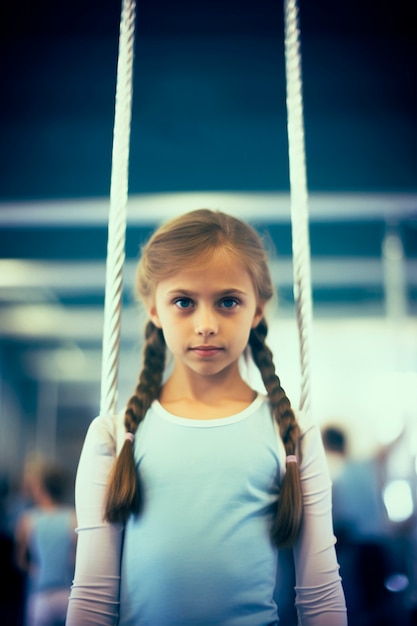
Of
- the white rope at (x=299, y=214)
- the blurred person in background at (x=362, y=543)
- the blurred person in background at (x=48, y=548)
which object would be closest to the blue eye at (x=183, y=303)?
the white rope at (x=299, y=214)

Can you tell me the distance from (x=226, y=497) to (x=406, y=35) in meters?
0.90

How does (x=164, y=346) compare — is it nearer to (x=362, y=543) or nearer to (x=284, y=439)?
(x=284, y=439)

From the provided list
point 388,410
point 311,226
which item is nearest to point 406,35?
point 311,226

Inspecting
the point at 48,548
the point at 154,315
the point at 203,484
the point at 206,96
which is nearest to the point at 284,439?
the point at 203,484

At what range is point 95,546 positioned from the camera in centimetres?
58

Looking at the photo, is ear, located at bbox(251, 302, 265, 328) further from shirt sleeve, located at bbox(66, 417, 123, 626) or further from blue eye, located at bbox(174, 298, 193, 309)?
shirt sleeve, located at bbox(66, 417, 123, 626)

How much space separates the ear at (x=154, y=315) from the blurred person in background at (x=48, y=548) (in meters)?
0.54

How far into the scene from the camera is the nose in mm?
589

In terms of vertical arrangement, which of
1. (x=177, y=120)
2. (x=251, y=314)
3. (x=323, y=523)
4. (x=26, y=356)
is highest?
(x=177, y=120)

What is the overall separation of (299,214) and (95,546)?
16.5 inches

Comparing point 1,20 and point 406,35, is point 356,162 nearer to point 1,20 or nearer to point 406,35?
point 406,35

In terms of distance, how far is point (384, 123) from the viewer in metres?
1.70

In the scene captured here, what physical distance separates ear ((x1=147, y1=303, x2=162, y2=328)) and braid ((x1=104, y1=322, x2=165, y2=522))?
17 millimetres

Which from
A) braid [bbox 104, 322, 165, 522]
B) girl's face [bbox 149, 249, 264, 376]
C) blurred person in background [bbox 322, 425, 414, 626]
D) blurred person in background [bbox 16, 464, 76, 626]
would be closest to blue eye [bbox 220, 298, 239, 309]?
girl's face [bbox 149, 249, 264, 376]
